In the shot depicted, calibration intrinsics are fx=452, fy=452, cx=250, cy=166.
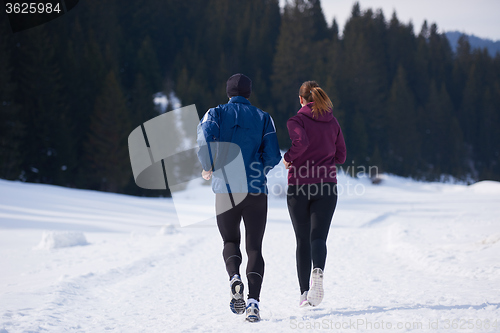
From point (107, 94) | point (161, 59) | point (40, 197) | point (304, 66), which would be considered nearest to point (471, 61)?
point (304, 66)

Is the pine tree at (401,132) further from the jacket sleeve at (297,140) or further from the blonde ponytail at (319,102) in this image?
the jacket sleeve at (297,140)

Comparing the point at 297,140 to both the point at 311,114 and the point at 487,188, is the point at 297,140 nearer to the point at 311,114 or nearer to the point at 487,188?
the point at 311,114

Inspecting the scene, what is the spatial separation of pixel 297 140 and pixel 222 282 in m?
2.50

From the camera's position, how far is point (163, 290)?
499 centimetres

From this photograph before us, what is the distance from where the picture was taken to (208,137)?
3.40 metres

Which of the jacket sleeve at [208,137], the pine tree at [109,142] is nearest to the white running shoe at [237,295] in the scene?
the jacket sleeve at [208,137]

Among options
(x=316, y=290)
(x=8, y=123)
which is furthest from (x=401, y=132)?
(x=316, y=290)

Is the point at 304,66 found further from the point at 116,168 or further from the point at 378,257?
the point at 378,257

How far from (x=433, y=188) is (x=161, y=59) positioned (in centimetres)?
3795

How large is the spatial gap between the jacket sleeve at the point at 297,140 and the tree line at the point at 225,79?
2548cm

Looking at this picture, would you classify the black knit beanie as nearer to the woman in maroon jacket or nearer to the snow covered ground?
the woman in maroon jacket

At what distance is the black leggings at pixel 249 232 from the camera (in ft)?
11.5

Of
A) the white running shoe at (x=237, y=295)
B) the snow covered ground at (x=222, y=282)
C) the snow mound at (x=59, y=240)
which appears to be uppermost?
the white running shoe at (x=237, y=295)

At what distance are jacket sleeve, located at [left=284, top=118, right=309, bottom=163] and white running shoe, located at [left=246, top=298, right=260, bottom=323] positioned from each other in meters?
1.17
